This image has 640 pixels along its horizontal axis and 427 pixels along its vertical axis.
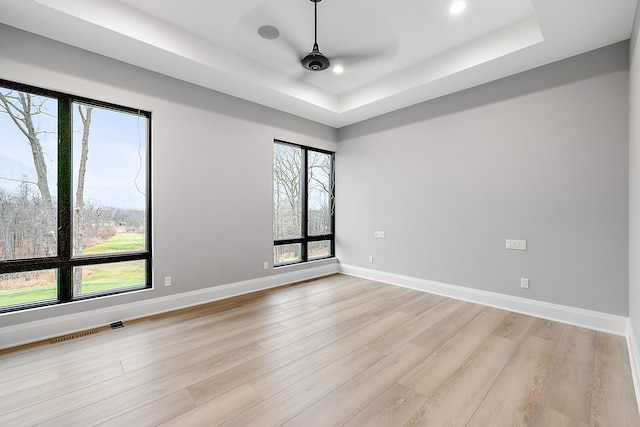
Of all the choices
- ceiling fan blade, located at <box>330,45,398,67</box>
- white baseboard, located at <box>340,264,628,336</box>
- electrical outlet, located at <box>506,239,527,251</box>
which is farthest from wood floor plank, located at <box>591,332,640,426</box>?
ceiling fan blade, located at <box>330,45,398,67</box>

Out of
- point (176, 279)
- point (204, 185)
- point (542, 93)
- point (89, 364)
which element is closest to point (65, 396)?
point (89, 364)

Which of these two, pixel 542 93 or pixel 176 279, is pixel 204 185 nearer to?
pixel 176 279

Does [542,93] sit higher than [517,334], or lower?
higher

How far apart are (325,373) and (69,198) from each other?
3.12 metres

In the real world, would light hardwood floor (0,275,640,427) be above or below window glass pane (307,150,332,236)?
below

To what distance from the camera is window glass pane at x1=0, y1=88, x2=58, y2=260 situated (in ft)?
8.84

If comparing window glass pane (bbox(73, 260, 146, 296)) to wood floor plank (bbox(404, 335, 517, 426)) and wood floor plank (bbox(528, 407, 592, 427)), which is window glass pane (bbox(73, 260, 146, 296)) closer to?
wood floor plank (bbox(404, 335, 517, 426))

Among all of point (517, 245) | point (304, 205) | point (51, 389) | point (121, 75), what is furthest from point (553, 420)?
point (121, 75)

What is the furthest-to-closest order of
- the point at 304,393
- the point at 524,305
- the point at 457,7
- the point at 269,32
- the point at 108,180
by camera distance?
the point at 524,305 < the point at 108,180 < the point at 269,32 < the point at 457,7 < the point at 304,393

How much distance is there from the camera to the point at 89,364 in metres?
2.31

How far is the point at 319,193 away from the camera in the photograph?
18.3ft

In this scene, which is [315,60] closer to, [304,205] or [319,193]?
→ [304,205]

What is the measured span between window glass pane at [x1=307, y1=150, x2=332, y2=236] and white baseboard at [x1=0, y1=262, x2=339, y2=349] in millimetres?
1222

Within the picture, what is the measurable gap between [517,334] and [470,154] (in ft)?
7.54
